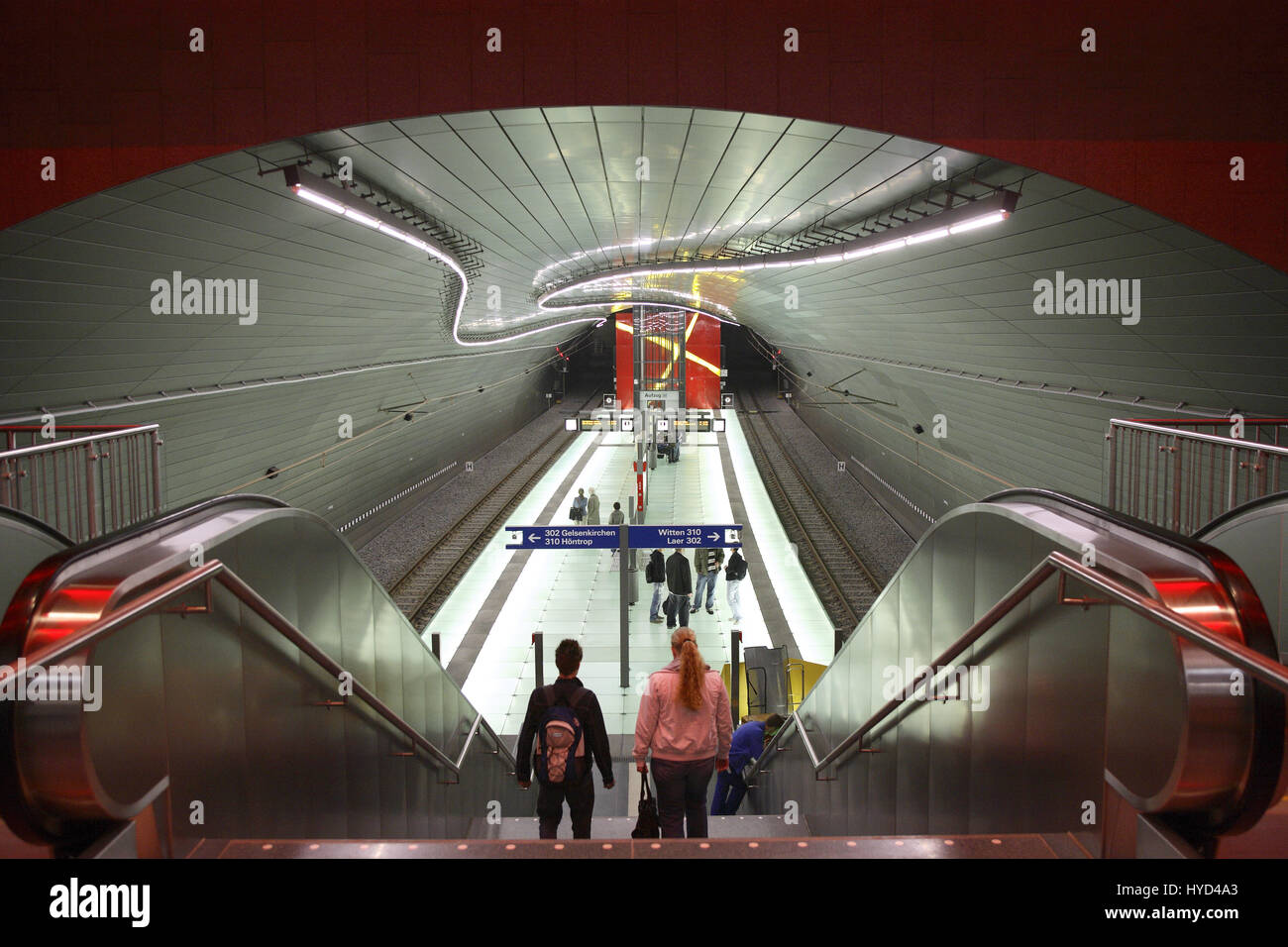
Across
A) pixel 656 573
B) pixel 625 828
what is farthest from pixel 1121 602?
pixel 656 573

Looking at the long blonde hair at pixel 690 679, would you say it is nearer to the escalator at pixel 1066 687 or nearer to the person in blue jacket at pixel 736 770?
the escalator at pixel 1066 687

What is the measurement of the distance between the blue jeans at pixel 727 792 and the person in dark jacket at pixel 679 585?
167 inches

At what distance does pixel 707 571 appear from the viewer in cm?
1215

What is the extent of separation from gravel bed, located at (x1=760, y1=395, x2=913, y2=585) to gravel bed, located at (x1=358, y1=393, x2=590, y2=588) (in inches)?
345

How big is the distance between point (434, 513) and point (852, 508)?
10192 mm

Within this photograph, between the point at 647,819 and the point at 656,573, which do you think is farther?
the point at 656,573

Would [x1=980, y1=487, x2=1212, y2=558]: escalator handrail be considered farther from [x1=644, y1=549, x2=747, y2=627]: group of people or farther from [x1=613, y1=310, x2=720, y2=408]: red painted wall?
[x1=613, y1=310, x2=720, y2=408]: red painted wall

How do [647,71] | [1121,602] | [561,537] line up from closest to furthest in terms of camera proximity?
[1121,602] → [647,71] → [561,537]

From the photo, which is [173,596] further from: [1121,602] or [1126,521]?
[1126,521]

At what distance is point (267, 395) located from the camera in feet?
38.3

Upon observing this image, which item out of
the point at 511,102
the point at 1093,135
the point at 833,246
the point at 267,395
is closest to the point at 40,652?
the point at 511,102

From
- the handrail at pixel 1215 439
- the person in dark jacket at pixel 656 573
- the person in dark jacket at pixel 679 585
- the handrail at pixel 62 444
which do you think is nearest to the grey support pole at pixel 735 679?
the person in dark jacket at pixel 679 585

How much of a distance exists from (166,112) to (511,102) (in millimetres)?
2122

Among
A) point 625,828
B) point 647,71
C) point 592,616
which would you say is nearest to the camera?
point 647,71
